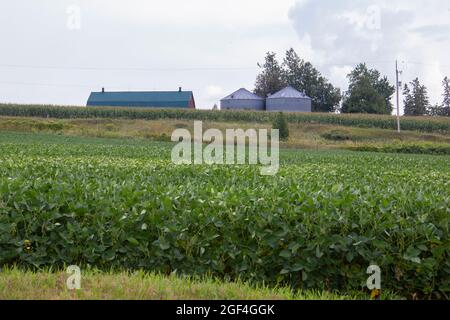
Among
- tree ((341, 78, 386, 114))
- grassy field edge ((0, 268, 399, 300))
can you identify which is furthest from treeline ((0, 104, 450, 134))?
grassy field edge ((0, 268, 399, 300))

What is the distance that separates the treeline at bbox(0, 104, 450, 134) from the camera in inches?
2827

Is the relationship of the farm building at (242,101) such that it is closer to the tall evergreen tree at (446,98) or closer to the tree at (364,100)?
the tree at (364,100)

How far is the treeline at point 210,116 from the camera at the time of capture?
7181 cm

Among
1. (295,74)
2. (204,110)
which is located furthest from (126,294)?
(295,74)

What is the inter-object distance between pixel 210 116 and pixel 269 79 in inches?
1377

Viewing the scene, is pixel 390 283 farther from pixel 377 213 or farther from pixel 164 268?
pixel 164 268

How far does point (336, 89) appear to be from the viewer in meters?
102

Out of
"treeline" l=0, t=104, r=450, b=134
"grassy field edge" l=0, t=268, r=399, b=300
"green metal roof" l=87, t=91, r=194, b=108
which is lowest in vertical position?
"grassy field edge" l=0, t=268, r=399, b=300

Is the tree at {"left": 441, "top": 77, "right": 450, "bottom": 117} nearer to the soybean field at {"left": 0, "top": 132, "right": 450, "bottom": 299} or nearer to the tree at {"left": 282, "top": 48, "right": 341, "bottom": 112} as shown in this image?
the tree at {"left": 282, "top": 48, "right": 341, "bottom": 112}

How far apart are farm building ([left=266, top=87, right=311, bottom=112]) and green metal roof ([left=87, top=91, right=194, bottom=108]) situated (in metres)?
16.4

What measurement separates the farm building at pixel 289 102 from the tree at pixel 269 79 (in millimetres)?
14222

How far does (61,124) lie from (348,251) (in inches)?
2221

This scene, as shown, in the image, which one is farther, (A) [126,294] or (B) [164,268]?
(B) [164,268]

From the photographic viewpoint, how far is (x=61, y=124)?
5788 cm
